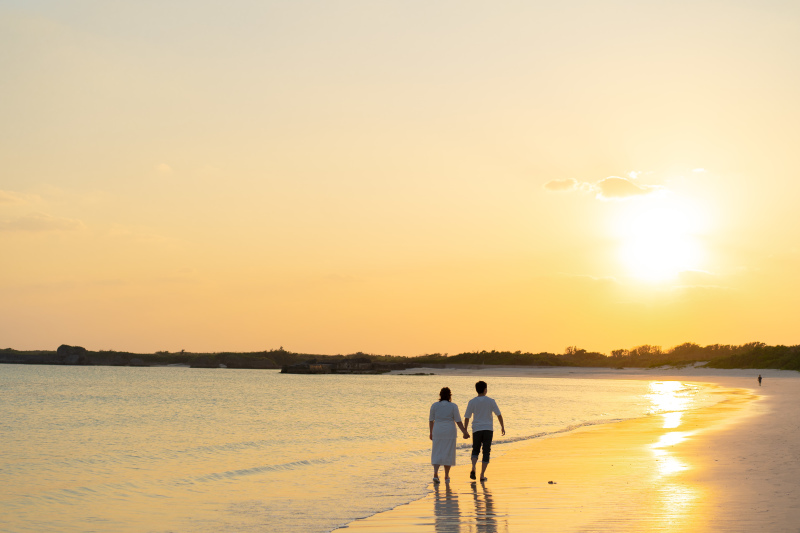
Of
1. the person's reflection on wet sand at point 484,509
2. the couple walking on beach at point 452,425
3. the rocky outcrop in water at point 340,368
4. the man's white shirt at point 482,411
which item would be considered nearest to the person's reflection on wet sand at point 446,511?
the person's reflection on wet sand at point 484,509

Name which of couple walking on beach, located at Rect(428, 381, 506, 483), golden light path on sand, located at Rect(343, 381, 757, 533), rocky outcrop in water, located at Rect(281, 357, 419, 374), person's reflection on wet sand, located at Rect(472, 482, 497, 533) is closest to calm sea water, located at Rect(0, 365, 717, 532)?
couple walking on beach, located at Rect(428, 381, 506, 483)

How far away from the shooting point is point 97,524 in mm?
13891

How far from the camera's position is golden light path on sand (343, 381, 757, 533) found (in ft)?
36.1

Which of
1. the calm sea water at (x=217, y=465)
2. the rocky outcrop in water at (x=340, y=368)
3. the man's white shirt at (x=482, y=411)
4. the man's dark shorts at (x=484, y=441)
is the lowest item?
the rocky outcrop in water at (x=340, y=368)

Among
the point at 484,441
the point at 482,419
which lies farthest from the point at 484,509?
the point at 484,441

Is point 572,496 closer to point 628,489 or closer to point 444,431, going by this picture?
point 628,489

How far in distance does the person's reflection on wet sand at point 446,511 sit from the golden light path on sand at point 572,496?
0.05ft

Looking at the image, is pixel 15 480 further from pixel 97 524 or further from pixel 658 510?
pixel 658 510

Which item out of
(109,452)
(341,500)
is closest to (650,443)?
(341,500)

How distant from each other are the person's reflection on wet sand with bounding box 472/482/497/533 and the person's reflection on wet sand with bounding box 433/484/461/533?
339 mm

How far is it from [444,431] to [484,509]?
3.43 meters

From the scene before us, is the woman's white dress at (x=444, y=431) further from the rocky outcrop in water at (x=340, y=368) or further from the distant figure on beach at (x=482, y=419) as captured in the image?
the rocky outcrop in water at (x=340, y=368)

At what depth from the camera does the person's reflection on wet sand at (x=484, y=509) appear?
36.2 feet

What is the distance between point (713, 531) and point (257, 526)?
764 cm
